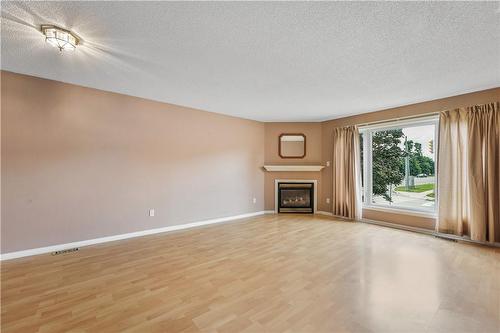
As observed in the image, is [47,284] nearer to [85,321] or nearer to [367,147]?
[85,321]

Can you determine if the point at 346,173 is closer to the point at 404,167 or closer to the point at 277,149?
the point at 404,167

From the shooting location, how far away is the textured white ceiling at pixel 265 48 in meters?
1.76

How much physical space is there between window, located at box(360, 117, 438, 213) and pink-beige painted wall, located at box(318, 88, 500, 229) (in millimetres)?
189

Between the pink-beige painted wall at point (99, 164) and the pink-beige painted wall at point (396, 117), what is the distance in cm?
263

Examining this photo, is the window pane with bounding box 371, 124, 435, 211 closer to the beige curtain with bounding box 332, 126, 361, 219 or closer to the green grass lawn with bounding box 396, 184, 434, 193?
the green grass lawn with bounding box 396, 184, 434, 193

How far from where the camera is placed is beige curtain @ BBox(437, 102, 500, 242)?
10.9 ft

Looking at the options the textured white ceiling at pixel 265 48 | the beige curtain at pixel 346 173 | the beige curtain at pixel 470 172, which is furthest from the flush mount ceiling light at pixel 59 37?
the beige curtain at pixel 470 172

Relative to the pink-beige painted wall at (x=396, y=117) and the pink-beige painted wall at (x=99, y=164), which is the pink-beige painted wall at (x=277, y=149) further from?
the pink-beige painted wall at (x=99, y=164)

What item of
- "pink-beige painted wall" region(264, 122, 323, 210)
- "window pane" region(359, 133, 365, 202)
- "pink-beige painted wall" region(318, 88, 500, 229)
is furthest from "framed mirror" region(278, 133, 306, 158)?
"window pane" region(359, 133, 365, 202)

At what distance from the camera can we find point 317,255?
3.02m

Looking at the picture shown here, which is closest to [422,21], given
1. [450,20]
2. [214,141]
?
[450,20]

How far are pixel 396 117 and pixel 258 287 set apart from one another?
4.37 m

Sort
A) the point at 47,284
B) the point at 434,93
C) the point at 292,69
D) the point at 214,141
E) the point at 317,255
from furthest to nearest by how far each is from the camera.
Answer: the point at 214,141 → the point at 434,93 → the point at 317,255 → the point at 292,69 → the point at 47,284

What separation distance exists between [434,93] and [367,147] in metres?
1.72
